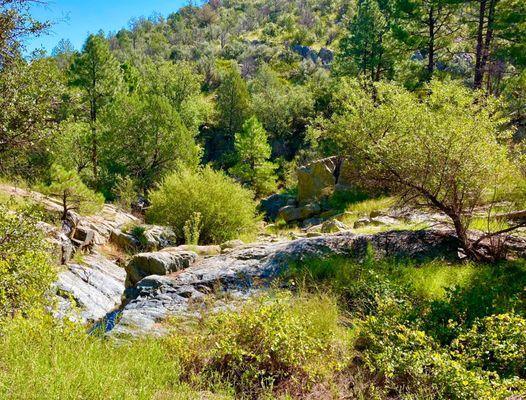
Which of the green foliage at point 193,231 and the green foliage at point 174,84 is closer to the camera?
the green foliage at point 193,231

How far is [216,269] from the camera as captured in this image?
8.16 m

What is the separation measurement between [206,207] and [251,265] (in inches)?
332

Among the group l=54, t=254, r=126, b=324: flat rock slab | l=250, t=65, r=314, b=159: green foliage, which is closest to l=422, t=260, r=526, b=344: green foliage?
l=54, t=254, r=126, b=324: flat rock slab

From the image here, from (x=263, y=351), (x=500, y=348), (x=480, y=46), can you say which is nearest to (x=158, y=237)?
(x=263, y=351)

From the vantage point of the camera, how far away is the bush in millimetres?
16312

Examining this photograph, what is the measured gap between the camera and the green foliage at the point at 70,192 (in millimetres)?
14289

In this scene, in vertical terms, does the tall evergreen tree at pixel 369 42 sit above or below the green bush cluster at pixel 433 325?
above

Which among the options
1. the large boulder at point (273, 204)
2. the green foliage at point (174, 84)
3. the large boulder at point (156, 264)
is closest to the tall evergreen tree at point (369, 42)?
the large boulder at point (273, 204)

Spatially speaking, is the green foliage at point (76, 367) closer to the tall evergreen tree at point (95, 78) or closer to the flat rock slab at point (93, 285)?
the flat rock slab at point (93, 285)

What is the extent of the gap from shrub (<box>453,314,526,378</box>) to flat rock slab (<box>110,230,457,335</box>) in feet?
11.4

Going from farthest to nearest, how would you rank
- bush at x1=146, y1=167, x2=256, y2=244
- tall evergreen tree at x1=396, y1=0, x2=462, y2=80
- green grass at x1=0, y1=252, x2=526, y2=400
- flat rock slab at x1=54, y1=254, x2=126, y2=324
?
tall evergreen tree at x1=396, y1=0, x2=462, y2=80
bush at x1=146, y1=167, x2=256, y2=244
flat rock slab at x1=54, y1=254, x2=126, y2=324
green grass at x1=0, y1=252, x2=526, y2=400

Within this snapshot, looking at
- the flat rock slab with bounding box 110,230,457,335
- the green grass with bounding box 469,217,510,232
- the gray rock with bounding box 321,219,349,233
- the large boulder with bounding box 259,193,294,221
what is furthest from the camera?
the large boulder with bounding box 259,193,294,221

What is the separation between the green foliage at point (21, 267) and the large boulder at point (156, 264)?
2759mm

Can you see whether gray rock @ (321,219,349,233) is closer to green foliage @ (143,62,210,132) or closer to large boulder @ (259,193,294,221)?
large boulder @ (259,193,294,221)
